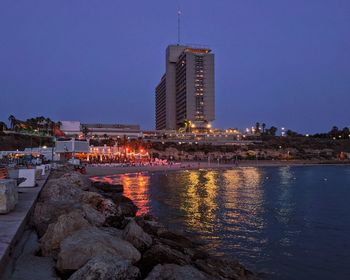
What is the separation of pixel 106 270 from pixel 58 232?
9.89 ft

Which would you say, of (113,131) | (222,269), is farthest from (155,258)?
(113,131)

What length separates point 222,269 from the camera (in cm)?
1087

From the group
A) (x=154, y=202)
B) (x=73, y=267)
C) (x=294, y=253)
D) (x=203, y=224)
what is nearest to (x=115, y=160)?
(x=154, y=202)

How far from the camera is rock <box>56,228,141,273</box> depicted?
748cm

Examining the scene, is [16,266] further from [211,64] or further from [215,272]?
[211,64]

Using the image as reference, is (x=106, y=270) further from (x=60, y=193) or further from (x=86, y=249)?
(x=60, y=193)

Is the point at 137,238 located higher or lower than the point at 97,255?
lower

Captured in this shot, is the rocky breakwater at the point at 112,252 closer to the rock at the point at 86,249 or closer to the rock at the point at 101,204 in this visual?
the rock at the point at 86,249

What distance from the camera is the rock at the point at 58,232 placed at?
28.5 feet

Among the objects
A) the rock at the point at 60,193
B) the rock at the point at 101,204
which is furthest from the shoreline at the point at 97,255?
the rock at the point at 60,193

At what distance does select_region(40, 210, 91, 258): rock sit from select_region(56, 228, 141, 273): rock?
0.69 metres

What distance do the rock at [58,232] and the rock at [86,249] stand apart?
690 mm

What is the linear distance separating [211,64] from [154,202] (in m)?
168

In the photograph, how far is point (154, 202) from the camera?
2848cm
